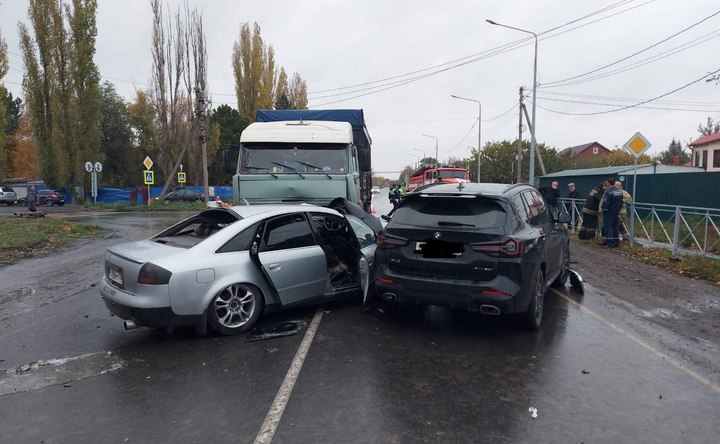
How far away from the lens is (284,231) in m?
5.80

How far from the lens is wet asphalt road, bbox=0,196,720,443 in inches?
130

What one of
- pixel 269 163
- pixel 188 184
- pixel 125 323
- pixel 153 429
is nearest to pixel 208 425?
pixel 153 429

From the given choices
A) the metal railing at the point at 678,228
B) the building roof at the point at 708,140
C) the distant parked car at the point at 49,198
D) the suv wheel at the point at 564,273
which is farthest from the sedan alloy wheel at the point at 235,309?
the building roof at the point at 708,140

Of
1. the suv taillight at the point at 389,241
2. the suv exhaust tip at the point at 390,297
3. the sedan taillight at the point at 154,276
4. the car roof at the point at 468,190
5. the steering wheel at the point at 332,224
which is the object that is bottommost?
the suv exhaust tip at the point at 390,297

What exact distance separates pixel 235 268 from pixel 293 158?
5068mm

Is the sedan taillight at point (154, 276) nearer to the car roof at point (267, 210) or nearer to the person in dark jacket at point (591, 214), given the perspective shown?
the car roof at point (267, 210)

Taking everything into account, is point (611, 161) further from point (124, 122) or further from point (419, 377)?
point (419, 377)

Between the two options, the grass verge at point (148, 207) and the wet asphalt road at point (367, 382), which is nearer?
the wet asphalt road at point (367, 382)

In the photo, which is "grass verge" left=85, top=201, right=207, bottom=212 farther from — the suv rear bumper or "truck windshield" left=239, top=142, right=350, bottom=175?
the suv rear bumper

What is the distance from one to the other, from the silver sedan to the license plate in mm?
11

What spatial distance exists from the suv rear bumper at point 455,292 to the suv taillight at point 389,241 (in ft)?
1.07

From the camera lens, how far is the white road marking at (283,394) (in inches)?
127

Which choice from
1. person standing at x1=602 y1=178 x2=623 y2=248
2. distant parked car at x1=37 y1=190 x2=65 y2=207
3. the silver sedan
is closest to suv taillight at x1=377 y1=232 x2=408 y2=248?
the silver sedan

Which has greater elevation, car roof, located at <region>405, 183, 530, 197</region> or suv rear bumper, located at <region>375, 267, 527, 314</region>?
car roof, located at <region>405, 183, 530, 197</region>
